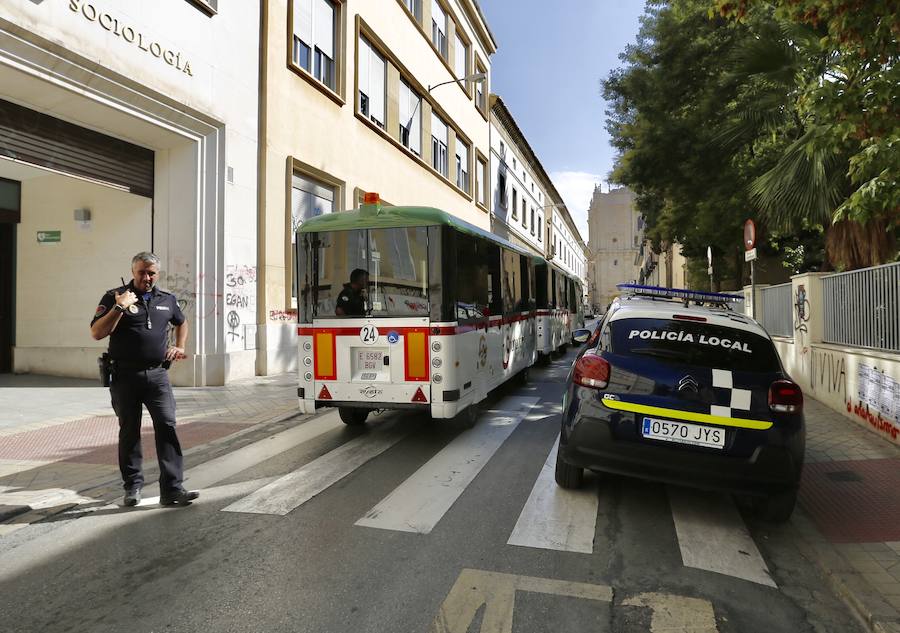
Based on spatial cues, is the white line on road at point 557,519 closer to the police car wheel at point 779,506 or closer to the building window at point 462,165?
the police car wheel at point 779,506

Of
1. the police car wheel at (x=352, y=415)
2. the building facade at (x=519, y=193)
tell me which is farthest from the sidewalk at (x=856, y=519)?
the building facade at (x=519, y=193)

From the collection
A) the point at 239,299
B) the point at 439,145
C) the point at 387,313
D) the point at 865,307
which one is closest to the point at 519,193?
the point at 439,145

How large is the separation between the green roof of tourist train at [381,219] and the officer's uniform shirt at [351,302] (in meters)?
0.70

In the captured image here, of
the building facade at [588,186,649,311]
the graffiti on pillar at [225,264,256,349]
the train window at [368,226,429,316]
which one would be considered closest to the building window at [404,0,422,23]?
the graffiti on pillar at [225,264,256,349]

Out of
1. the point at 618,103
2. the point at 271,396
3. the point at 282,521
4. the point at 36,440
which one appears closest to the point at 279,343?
the point at 271,396

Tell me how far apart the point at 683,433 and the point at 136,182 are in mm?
10561

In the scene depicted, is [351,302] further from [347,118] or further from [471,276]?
[347,118]

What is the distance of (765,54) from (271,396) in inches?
389

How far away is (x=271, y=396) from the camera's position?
9.80 m

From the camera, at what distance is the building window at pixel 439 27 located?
23186mm

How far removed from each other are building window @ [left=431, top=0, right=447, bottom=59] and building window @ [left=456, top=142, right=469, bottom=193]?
12.9 feet

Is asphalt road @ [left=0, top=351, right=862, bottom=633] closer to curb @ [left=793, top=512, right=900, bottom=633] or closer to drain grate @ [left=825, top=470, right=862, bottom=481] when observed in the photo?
curb @ [left=793, top=512, right=900, bottom=633]

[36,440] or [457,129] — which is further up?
[457,129]

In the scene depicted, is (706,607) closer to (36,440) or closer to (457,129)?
(36,440)
